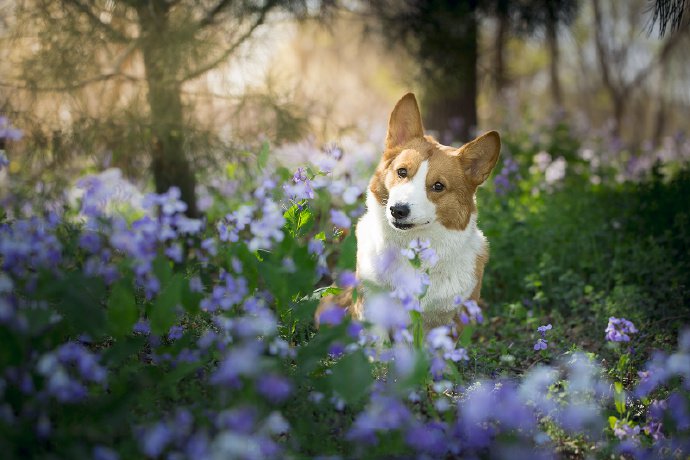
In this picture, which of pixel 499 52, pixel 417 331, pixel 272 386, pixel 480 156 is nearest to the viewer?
pixel 272 386

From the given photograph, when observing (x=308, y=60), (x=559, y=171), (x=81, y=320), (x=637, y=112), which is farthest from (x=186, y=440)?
(x=637, y=112)

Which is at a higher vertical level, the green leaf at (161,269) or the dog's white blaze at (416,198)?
the dog's white blaze at (416,198)

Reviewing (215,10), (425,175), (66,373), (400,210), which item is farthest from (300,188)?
(215,10)

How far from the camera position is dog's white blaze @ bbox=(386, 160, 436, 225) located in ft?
10.2

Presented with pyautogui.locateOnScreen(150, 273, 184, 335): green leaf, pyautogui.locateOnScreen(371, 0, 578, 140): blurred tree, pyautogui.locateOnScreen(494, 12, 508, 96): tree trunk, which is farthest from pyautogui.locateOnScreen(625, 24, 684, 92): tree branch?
pyautogui.locateOnScreen(150, 273, 184, 335): green leaf

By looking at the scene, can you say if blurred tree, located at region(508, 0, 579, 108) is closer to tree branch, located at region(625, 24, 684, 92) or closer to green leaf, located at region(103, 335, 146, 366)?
green leaf, located at region(103, 335, 146, 366)

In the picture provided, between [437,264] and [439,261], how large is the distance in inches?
0.8

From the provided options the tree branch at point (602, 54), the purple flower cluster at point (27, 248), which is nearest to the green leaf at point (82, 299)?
the purple flower cluster at point (27, 248)

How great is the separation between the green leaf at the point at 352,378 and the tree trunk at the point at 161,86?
116 inches

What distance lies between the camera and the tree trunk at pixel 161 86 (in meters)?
4.59

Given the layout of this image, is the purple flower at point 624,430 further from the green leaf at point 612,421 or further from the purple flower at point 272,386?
the purple flower at point 272,386

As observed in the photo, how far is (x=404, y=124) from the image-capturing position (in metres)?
3.61

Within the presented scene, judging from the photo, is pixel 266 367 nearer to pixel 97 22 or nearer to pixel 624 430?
pixel 624 430

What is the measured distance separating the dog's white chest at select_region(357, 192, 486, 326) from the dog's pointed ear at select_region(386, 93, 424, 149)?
42 cm
